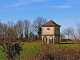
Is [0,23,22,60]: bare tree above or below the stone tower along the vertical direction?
below

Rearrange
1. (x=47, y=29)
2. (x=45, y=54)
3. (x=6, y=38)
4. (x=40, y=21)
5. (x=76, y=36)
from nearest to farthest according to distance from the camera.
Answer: (x=45, y=54) < (x=6, y=38) < (x=76, y=36) < (x=47, y=29) < (x=40, y=21)

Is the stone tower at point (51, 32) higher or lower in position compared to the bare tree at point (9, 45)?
higher

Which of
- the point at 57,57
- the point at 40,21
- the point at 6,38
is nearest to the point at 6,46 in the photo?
the point at 6,38

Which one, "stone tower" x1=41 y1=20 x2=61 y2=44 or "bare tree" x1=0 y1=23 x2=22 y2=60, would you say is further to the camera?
"stone tower" x1=41 y1=20 x2=61 y2=44

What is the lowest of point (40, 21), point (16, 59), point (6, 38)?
point (16, 59)

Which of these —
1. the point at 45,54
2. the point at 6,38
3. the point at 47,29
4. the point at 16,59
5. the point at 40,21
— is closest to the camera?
the point at 45,54

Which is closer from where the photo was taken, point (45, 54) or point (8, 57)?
point (45, 54)

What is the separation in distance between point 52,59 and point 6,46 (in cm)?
278

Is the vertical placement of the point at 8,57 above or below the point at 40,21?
below

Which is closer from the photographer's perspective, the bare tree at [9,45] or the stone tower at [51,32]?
the bare tree at [9,45]

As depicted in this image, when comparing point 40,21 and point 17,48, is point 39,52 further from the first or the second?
point 40,21

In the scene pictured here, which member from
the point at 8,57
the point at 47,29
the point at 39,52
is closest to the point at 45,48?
the point at 39,52

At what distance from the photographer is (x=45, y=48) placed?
30.1 feet

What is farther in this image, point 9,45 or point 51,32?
point 51,32
